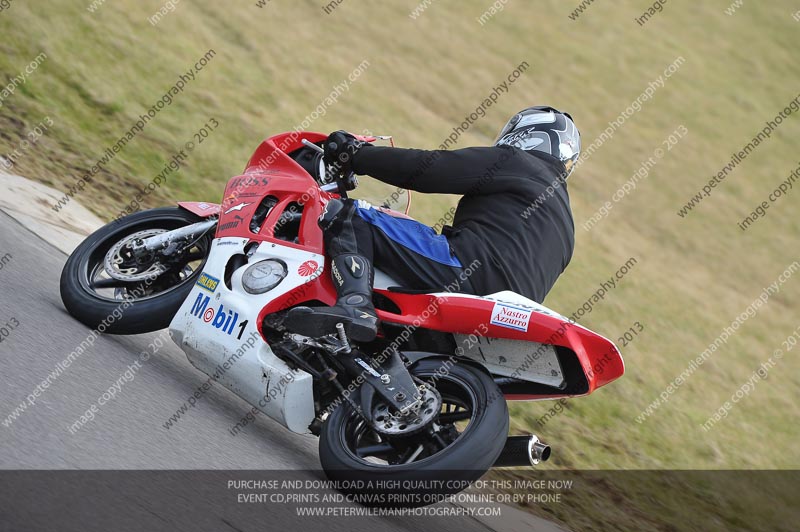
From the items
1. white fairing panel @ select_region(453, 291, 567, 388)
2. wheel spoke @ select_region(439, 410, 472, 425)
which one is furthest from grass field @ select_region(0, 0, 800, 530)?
wheel spoke @ select_region(439, 410, 472, 425)

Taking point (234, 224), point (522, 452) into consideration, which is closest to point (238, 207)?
point (234, 224)

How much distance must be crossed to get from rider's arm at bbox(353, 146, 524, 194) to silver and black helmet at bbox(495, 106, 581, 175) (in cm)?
26

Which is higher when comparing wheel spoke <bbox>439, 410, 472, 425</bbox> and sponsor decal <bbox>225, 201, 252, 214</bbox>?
wheel spoke <bbox>439, 410, 472, 425</bbox>

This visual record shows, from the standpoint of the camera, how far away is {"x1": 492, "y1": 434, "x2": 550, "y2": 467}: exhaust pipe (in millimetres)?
4141

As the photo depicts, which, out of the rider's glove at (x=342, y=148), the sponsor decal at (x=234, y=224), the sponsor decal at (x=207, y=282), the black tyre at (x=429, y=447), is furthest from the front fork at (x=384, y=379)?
the rider's glove at (x=342, y=148)

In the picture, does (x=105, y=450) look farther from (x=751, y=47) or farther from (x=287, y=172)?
(x=751, y=47)

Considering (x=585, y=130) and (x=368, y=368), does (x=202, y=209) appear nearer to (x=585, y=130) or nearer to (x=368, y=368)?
(x=368, y=368)

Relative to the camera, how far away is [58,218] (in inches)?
269

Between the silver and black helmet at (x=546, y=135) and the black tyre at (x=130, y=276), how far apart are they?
1702 millimetres

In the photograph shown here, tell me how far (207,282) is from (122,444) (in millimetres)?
1141

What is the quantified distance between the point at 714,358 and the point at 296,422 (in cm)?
665

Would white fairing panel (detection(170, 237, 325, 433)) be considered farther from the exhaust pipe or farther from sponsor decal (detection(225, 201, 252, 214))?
the exhaust pipe

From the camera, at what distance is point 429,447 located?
4.17m

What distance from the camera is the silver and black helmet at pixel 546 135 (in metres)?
4.85
